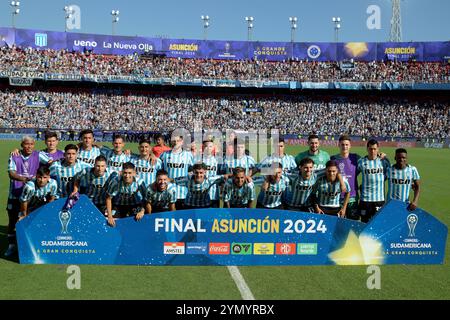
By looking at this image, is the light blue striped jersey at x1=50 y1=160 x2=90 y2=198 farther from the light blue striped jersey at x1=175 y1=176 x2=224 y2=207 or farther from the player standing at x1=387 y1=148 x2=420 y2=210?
the player standing at x1=387 y1=148 x2=420 y2=210

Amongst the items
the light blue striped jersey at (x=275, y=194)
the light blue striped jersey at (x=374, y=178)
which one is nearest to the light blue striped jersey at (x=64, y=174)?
the light blue striped jersey at (x=275, y=194)

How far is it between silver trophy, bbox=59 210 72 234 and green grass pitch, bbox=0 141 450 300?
1.98 feet

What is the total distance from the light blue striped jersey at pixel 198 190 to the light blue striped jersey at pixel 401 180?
3.16 m

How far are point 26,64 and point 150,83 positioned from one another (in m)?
14.3

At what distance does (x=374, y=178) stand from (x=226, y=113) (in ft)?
151

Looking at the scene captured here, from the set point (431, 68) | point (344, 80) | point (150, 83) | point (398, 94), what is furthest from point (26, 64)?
point (431, 68)

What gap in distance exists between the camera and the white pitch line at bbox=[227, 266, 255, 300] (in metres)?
6.28

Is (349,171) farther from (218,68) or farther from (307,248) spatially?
(218,68)

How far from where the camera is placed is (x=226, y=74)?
5619 cm
